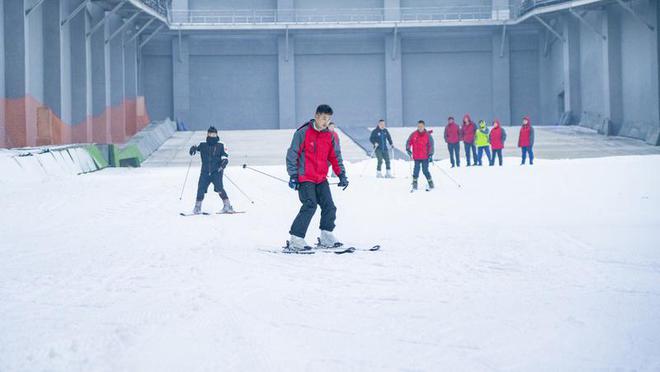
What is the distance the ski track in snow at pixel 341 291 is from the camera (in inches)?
157

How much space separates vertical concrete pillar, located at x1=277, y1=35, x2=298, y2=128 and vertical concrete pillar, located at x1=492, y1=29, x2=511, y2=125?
1021 centimetres

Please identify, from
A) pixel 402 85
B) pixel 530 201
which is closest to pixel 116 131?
pixel 402 85

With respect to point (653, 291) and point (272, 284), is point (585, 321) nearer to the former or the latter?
point (653, 291)

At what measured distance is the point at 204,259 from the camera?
7.15m

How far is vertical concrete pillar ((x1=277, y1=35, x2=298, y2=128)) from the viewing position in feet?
135

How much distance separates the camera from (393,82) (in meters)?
41.6

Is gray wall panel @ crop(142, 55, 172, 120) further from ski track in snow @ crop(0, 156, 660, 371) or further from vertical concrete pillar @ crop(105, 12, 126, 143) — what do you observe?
ski track in snow @ crop(0, 156, 660, 371)

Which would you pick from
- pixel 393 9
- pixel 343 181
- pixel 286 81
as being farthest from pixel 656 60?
pixel 343 181

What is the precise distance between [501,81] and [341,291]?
37637mm

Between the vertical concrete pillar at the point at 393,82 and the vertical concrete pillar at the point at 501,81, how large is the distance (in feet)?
15.7

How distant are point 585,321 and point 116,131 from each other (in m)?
30.6

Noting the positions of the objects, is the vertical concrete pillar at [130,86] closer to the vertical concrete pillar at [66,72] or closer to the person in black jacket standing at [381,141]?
the vertical concrete pillar at [66,72]

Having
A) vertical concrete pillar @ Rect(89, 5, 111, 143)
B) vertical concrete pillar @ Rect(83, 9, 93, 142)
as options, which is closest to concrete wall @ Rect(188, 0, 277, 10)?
vertical concrete pillar @ Rect(89, 5, 111, 143)

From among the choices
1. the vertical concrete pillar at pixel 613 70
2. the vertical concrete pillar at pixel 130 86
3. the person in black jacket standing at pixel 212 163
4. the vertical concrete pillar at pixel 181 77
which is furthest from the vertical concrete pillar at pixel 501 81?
the person in black jacket standing at pixel 212 163
